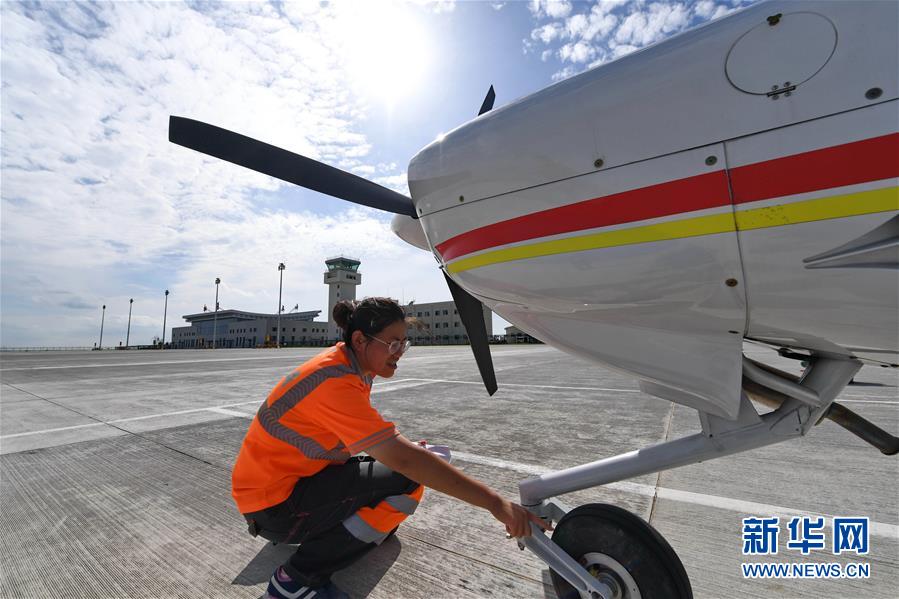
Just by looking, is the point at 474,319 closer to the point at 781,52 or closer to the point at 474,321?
the point at 474,321

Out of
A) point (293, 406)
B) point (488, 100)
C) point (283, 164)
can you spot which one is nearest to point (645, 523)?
point (293, 406)

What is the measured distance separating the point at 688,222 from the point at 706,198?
0.09 metres

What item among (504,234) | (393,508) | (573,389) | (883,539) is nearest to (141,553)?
(393,508)

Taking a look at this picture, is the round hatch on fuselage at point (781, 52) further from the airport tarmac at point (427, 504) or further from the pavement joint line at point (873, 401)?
the pavement joint line at point (873, 401)

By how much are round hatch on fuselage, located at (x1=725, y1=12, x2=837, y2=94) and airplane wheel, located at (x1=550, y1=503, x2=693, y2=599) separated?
1.62m

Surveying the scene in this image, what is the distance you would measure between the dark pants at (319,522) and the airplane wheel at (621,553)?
977 millimetres

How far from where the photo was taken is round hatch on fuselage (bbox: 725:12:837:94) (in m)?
1.17

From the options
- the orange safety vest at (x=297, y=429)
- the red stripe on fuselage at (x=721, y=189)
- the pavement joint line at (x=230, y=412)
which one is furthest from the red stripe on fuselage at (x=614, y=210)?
the pavement joint line at (x=230, y=412)

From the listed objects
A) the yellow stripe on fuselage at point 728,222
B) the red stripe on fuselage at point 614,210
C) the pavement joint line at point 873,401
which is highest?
the red stripe on fuselage at point 614,210

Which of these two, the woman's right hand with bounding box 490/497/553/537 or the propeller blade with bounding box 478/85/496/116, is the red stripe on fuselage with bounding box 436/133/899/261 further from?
the propeller blade with bounding box 478/85/496/116

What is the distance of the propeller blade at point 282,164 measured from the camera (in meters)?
1.87

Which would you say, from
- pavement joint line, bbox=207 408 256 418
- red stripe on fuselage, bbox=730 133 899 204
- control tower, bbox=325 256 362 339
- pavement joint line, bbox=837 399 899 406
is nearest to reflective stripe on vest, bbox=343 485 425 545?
red stripe on fuselage, bbox=730 133 899 204

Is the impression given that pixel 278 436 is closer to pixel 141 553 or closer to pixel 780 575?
pixel 141 553

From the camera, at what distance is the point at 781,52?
1226 millimetres
